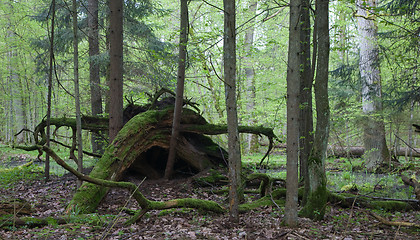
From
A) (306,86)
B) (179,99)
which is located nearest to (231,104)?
(306,86)

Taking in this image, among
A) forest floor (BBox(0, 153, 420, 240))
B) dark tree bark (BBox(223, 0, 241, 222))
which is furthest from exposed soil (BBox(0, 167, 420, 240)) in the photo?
dark tree bark (BBox(223, 0, 241, 222))

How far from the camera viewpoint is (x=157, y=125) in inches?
304

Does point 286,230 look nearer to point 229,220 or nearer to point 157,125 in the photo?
point 229,220

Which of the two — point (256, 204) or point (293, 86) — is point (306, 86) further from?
point (256, 204)

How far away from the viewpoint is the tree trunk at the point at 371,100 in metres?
12.4

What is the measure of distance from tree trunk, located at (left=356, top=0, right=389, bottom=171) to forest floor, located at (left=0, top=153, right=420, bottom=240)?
24.3 feet

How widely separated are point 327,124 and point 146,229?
3.12 meters

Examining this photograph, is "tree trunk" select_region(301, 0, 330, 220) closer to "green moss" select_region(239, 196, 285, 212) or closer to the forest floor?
the forest floor

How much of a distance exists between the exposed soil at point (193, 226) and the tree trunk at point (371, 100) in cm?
738

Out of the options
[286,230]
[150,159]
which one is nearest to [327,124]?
[286,230]

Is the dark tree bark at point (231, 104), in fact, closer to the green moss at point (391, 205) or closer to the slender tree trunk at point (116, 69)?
the green moss at point (391, 205)

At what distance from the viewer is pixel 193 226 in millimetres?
4387

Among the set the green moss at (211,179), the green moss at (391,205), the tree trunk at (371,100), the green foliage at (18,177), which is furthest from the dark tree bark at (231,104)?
the tree trunk at (371,100)

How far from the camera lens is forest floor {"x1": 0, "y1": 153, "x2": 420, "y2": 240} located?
3764 millimetres
